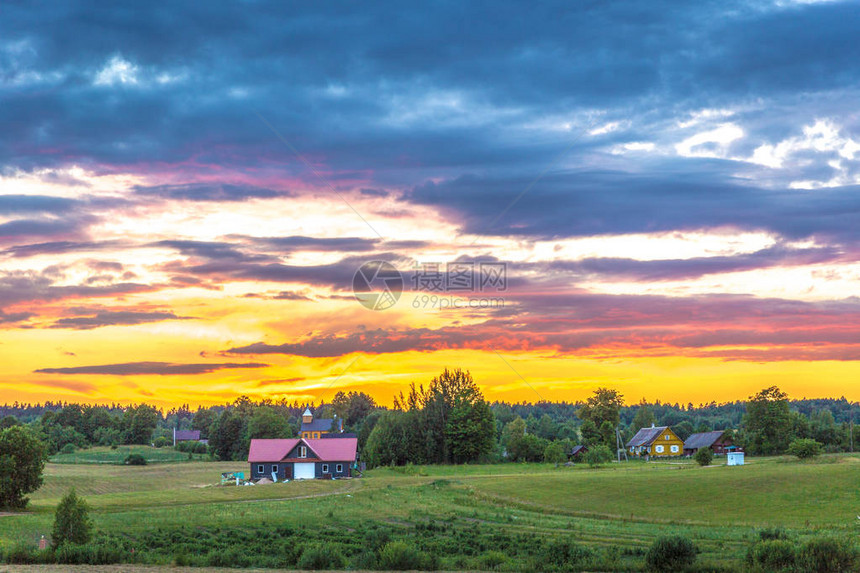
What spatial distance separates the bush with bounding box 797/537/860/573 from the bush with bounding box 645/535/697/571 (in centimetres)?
339

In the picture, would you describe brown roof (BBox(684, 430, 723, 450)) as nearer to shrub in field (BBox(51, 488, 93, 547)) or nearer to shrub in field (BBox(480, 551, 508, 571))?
shrub in field (BBox(480, 551, 508, 571))

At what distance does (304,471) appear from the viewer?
3302 inches

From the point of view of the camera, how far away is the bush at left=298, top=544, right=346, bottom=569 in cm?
2575

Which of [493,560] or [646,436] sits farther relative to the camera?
[646,436]

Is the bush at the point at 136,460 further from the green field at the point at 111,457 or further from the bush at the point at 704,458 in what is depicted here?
the bush at the point at 704,458

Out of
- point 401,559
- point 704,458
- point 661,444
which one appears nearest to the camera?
point 401,559

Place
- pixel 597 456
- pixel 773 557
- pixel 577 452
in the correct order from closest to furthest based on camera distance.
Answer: pixel 773 557
pixel 597 456
pixel 577 452

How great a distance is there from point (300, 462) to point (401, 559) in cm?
6021

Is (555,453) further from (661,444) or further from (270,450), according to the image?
(661,444)

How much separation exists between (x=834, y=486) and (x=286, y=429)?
84.1m

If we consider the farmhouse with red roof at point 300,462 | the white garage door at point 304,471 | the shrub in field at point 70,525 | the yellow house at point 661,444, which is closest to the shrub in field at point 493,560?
the shrub in field at point 70,525

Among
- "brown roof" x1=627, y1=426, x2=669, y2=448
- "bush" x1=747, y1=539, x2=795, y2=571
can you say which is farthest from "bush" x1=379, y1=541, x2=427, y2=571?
"brown roof" x1=627, y1=426, x2=669, y2=448

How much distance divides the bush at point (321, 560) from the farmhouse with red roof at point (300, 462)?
58.2m

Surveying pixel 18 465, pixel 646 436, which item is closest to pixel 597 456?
pixel 646 436
